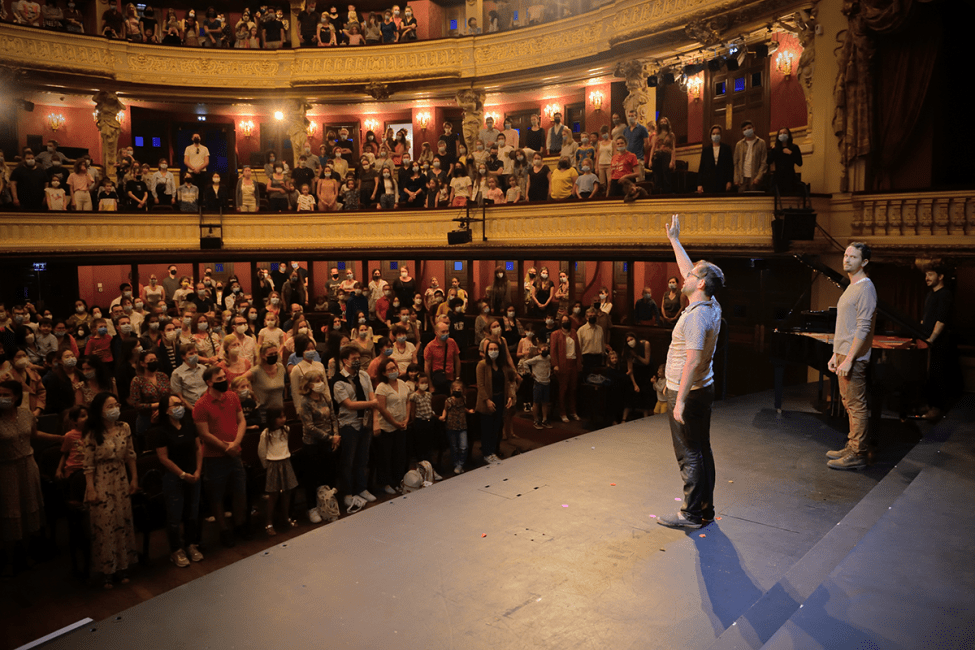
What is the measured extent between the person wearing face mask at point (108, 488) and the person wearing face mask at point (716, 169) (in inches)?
387

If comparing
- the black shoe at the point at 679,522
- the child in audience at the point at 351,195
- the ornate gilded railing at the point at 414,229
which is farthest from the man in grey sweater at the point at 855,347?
the child in audience at the point at 351,195

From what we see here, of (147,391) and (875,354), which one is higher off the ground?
(875,354)

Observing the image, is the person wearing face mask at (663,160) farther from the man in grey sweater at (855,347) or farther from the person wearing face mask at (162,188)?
the person wearing face mask at (162,188)

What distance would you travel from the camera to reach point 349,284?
53.3 feet

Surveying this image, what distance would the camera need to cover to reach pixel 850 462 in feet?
18.7

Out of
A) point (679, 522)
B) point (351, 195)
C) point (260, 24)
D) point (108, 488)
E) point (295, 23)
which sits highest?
point (295, 23)

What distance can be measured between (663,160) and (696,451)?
31.4 feet

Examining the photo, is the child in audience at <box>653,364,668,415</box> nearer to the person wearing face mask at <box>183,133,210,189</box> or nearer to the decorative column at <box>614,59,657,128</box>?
the decorative column at <box>614,59,657,128</box>

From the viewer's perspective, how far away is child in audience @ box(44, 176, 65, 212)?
55.2ft

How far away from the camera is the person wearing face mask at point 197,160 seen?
63.7 ft

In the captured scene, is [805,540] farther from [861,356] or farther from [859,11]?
[859,11]

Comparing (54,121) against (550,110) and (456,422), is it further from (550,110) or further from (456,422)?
(456,422)


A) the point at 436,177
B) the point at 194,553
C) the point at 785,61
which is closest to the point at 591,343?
the point at 194,553

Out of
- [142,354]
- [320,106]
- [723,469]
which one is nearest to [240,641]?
[723,469]
